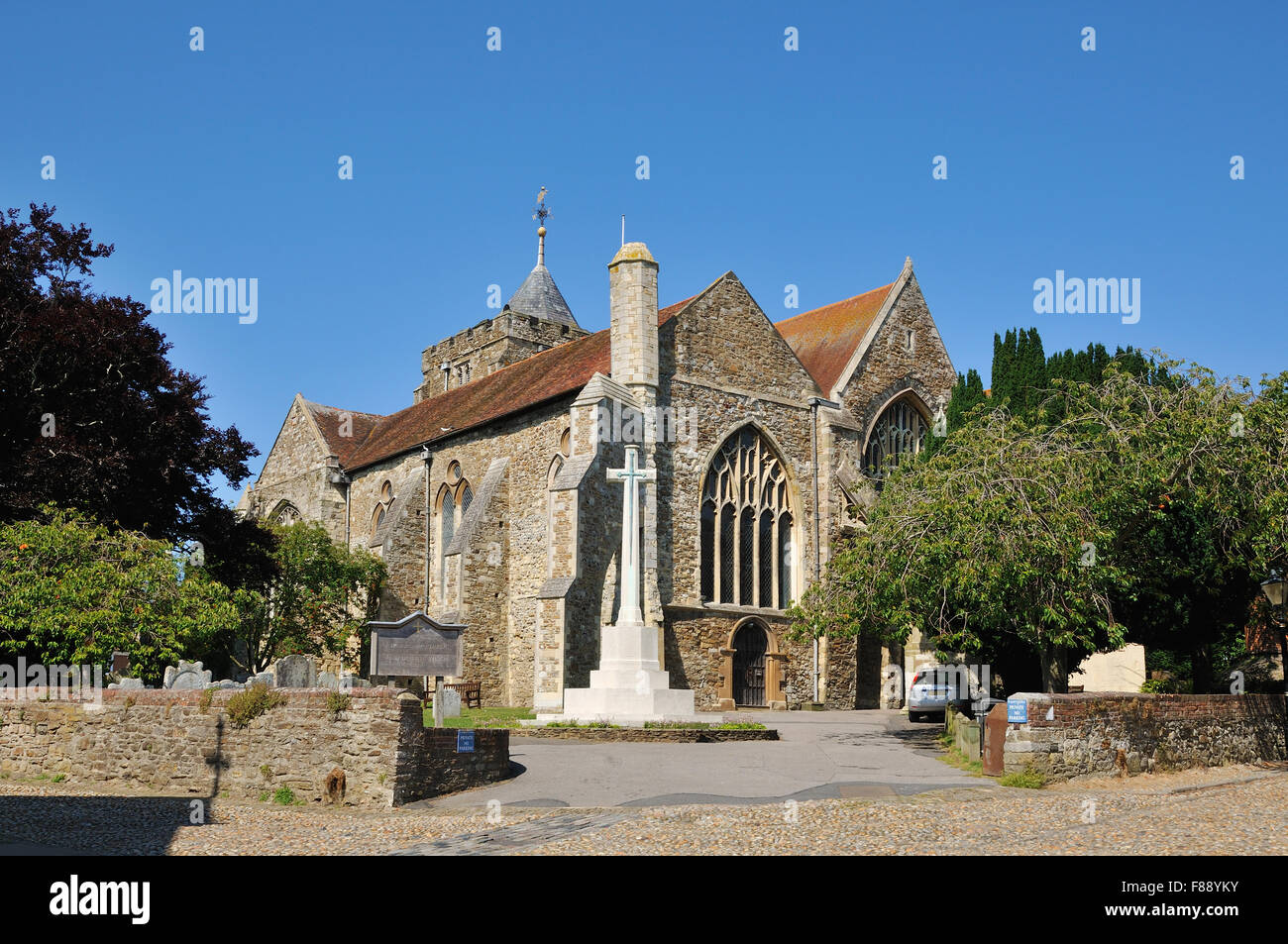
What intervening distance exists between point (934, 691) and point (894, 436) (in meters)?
11.4

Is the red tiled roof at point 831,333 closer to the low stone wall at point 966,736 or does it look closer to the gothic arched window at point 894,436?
the gothic arched window at point 894,436

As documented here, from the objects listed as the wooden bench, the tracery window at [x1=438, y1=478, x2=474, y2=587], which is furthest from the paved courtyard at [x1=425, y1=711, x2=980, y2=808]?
the tracery window at [x1=438, y1=478, x2=474, y2=587]

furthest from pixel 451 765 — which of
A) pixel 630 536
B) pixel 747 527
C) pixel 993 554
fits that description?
pixel 747 527

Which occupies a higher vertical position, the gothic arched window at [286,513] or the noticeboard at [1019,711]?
the gothic arched window at [286,513]

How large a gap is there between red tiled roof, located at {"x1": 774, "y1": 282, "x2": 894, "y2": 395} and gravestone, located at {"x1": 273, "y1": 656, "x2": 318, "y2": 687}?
2125cm

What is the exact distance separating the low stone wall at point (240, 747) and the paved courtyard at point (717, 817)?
1.14 ft

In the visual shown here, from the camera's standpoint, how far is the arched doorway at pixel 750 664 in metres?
31.0

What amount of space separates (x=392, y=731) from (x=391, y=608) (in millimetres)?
22759

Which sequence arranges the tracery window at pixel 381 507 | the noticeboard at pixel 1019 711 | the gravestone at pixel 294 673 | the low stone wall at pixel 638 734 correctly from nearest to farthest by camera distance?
the noticeboard at pixel 1019 711 < the gravestone at pixel 294 673 < the low stone wall at pixel 638 734 < the tracery window at pixel 381 507

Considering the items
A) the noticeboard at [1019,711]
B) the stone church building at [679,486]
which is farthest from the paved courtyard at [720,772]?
the stone church building at [679,486]

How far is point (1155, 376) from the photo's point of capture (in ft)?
81.4

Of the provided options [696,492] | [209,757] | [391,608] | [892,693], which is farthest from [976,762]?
[391,608]

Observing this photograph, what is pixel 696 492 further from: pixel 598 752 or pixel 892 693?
pixel 598 752

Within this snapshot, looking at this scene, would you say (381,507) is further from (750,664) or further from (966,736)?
(966,736)
